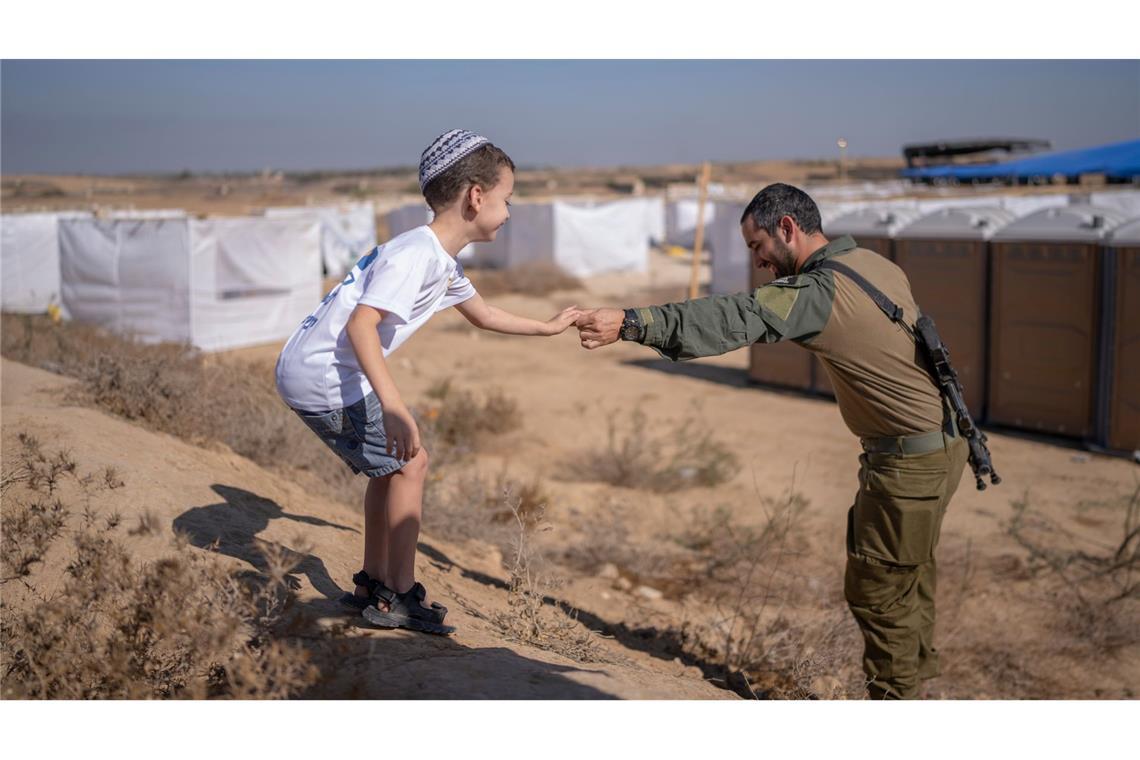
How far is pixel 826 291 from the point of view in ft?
11.3

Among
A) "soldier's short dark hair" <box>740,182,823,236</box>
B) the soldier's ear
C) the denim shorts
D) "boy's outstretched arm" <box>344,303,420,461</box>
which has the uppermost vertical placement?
"soldier's short dark hair" <box>740,182,823,236</box>

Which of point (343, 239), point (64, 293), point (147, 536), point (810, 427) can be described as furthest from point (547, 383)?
point (343, 239)

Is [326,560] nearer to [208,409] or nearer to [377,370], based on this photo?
[377,370]

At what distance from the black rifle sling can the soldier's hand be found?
73cm

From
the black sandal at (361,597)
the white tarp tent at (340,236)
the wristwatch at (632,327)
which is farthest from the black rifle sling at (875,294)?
the white tarp tent at (340,236)

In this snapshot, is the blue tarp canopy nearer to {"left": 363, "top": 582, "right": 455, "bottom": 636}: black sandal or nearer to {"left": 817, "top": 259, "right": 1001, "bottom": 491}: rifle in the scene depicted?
{"left": 817, "top": 259, "right": 1001, "bottom": 491}: rifle

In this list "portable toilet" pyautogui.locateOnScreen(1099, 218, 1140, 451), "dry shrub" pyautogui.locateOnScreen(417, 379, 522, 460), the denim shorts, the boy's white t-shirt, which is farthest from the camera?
"dry shrub" pyautogui.locateOnScreen(417, 379, 522, 460)

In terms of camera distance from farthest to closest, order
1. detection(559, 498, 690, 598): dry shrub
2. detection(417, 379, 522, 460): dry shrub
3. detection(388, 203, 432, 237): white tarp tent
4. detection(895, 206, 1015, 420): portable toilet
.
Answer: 1. detection(388, 203, 432, 237): white tarp tent
2. detection(895, 206, 1015, 420): portable toilet
3. detection(417, 379, 522, 460): dry shrub
4. detection(559, 498, 690, 598): dry shrub

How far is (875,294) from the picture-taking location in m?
3.52

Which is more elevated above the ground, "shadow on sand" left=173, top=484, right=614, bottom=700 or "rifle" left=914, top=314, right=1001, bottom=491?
"rifle" left=914, top=314, right=1001, bottom=491

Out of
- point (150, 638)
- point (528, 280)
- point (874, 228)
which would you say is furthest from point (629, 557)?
point (528, 280)

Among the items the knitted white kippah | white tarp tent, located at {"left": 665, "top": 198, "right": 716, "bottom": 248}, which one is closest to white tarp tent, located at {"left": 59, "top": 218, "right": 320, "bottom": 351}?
the knitted white kippah

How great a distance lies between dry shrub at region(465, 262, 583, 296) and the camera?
24.1m

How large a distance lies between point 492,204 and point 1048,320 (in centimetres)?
747
